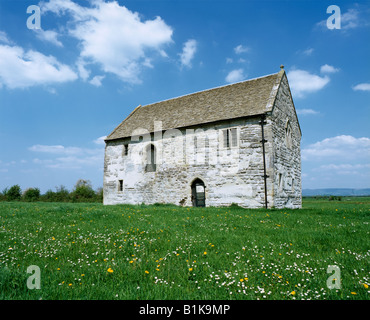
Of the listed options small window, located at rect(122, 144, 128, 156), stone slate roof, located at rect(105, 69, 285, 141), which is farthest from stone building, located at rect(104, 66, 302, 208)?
small window, located at rect(122, 144, 128, 156)

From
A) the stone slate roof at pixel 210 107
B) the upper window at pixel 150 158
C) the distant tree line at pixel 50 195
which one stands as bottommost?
the distant tree line at pixel 50 195

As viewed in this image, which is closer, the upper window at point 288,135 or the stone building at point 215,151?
the stone building at point 215,151

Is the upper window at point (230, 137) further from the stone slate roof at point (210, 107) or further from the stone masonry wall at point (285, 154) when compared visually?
the stone masonry wall at point (285, 154)

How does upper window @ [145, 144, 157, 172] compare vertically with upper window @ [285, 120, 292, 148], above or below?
below

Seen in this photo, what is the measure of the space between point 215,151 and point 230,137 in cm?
157

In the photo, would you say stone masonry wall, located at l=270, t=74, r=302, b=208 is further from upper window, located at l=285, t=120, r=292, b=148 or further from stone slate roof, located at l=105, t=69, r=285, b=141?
stone slate roof, located at l=105, t=69, r=285, b=141

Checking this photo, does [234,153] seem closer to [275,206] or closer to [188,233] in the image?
[275,206]

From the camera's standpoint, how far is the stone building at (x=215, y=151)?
1602 centimetres

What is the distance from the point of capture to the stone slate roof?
17413 millimetres

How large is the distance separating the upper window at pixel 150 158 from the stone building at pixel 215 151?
0.09 meters

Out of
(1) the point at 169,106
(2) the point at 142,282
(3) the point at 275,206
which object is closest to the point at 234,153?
(3) the point at 275,206

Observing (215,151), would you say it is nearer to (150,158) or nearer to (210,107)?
(210,107)

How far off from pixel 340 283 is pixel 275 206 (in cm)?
1258

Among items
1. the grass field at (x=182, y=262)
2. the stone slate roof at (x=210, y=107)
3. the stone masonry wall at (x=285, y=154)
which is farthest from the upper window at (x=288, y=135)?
the grass field at (x=182, y=262)
